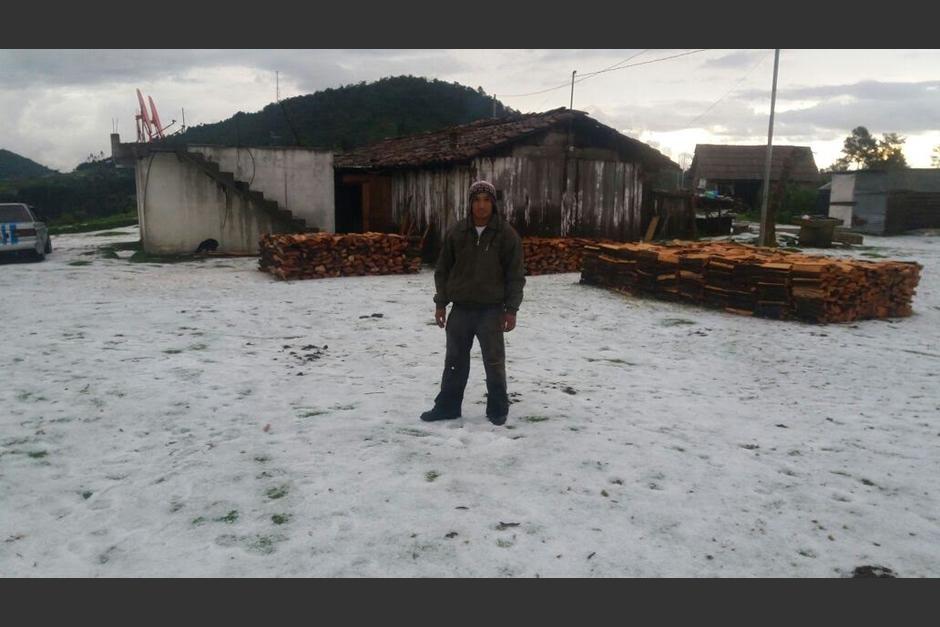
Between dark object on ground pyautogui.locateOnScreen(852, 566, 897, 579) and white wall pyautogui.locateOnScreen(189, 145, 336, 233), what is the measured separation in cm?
1743

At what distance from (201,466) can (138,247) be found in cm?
1833

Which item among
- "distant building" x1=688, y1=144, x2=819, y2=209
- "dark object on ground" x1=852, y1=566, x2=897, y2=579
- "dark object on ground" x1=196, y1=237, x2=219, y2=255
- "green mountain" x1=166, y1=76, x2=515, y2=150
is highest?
"green mountain" x1=166, y1=76, x2=515, y2=150

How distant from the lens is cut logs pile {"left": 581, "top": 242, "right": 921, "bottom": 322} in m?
9.45

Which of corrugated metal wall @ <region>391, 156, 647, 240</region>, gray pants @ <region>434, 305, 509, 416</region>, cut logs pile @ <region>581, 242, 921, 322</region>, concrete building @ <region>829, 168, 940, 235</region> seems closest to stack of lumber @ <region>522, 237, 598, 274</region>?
corrugated metal wall @ <region>391, 156, 647, 240</region>

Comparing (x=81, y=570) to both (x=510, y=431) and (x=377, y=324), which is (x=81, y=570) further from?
(x=377, y=324)

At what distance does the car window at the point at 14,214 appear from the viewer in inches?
619

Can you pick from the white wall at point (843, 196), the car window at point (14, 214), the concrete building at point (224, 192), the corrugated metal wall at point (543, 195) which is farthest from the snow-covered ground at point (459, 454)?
the white wall at point (843, 196)

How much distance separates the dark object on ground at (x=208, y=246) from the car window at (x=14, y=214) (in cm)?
408

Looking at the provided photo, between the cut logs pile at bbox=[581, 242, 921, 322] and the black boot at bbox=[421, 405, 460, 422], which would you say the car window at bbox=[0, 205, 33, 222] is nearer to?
the cut logs pile at bbox=[581, 242, 921, 322]

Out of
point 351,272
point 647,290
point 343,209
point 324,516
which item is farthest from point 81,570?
point 343,209

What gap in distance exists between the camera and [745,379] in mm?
6762

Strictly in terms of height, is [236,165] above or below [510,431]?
above

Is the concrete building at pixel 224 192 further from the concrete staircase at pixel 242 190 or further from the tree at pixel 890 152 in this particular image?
the tree at pixel 890 152

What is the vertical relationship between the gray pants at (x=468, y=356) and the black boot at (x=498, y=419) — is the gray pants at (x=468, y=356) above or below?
above
